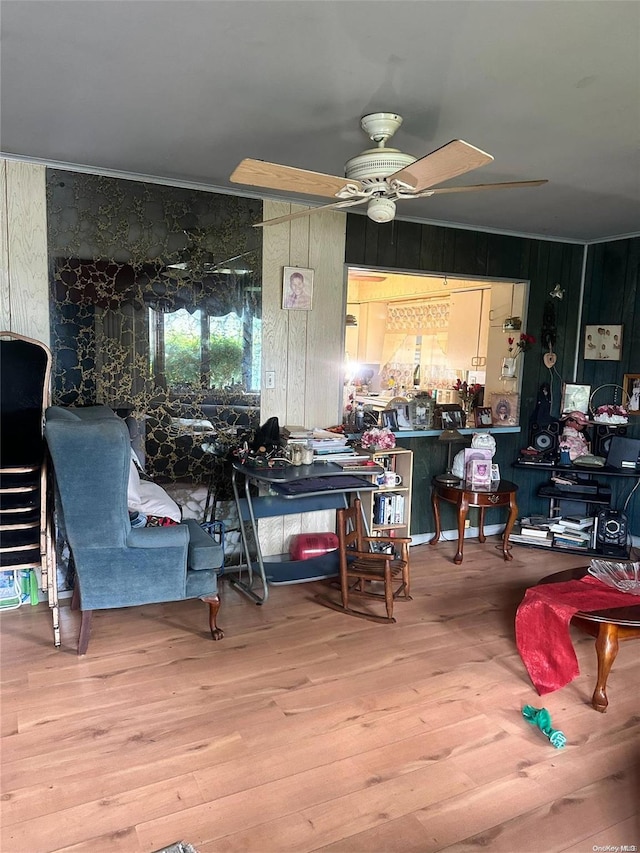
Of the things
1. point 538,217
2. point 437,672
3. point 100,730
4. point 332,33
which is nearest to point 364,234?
point 538,217

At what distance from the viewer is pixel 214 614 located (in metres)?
3.04

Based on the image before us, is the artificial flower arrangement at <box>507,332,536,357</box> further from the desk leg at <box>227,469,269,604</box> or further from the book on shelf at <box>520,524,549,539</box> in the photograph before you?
the desk leg at <box>227,469,269,604</box>

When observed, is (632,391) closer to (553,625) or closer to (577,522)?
(577,522)

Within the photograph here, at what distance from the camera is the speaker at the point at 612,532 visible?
171 inches

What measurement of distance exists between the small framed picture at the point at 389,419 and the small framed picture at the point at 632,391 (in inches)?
74.4

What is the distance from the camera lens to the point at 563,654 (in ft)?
8.81

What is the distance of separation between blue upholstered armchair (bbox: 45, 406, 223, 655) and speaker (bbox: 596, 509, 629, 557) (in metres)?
2.89

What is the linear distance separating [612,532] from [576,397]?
1.17 m

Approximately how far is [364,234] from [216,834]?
3491mm

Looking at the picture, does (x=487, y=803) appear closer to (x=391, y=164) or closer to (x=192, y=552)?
(x=192, y=552)

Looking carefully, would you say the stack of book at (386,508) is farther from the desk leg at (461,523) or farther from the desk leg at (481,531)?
the desk leg at (481,531)

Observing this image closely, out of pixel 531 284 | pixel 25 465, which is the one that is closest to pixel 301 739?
pixel 25 465

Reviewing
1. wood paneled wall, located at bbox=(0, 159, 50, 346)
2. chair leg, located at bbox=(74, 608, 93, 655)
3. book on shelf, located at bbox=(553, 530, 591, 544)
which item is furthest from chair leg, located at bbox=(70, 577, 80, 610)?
book on shelf, located at bbox=(553, 530, 591, 544)

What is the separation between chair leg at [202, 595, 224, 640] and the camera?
9.83 ft
